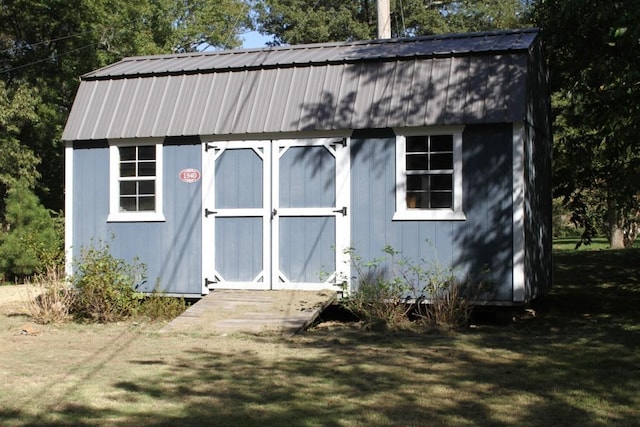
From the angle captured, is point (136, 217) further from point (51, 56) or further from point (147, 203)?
point (51, 56)

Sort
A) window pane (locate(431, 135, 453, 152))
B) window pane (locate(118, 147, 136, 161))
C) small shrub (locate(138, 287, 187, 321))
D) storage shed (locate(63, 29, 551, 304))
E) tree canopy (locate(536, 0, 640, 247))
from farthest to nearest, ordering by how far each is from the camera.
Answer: window pane (locate(118, 147, 136, 161)), small shrub (locate(138, 287, 187, 321)), window pane (locate(431, 135, 453, 152)), storage shed (locate(63, 29, 551, 304)), tree canopy (locate(536, 0, 640, 247))

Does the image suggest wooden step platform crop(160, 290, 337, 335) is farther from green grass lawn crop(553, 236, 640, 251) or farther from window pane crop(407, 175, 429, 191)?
green grass lawn crop(553, 236, 640, 251)

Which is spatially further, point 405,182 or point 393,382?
point 405,182

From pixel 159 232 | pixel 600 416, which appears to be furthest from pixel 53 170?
pixel 600 416

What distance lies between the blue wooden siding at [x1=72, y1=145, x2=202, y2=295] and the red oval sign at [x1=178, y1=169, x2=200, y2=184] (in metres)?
0.06

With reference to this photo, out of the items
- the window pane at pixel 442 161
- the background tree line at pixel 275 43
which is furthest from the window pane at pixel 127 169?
Result: the window pane at pixel 442 161

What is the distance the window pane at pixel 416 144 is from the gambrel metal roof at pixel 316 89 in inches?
12.4

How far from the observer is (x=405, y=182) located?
11.5 metres

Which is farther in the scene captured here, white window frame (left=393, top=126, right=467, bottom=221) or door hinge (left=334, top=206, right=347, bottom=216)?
door hinge (left=334, top=206, right=347, bottom=216)

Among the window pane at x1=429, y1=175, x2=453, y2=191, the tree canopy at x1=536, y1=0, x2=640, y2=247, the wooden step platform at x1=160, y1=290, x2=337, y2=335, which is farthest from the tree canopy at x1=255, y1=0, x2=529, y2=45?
the wooden step platform at x1=160, y1=290, x2=337, y2=335

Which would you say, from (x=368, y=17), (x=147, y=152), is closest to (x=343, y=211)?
(x=147, y=152)

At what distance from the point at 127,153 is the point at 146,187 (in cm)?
63

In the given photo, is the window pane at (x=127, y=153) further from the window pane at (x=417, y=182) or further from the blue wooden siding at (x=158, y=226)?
the window pane at (x=417, y=182)

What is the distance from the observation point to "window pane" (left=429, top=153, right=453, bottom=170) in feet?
37.3
